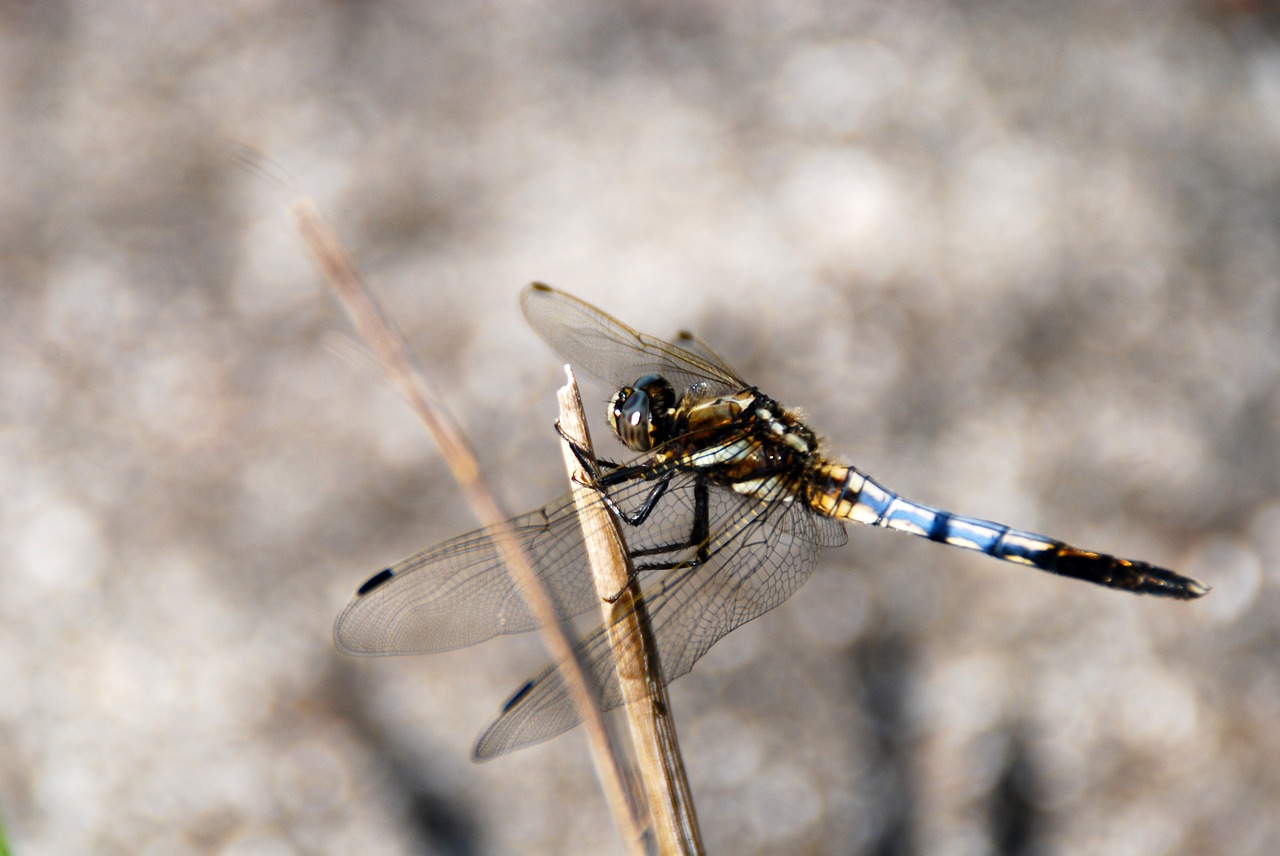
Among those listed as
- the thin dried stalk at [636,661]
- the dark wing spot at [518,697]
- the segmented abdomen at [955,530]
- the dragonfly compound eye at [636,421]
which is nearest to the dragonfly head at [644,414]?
the dragonfly compound eye at [636,421]

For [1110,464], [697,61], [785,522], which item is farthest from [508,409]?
[1110,464]

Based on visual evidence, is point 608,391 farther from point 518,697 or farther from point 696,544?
point 518,697

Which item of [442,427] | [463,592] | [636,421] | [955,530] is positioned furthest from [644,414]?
[955,530]

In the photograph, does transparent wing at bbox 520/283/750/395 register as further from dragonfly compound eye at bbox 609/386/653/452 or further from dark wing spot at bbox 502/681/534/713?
dark wing spot at bbox 502/681/534/713

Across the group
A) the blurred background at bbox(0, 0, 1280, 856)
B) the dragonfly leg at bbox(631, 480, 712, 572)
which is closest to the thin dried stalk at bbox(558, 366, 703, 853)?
the dragonfly leg at bbox(631, 480, 712, 572)

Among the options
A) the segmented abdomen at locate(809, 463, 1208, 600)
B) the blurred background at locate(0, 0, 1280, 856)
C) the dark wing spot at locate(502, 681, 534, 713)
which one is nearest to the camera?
the dark wing spot at locate(502, 681, 534, 713)

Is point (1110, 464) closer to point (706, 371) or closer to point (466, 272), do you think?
point (706, 371)
